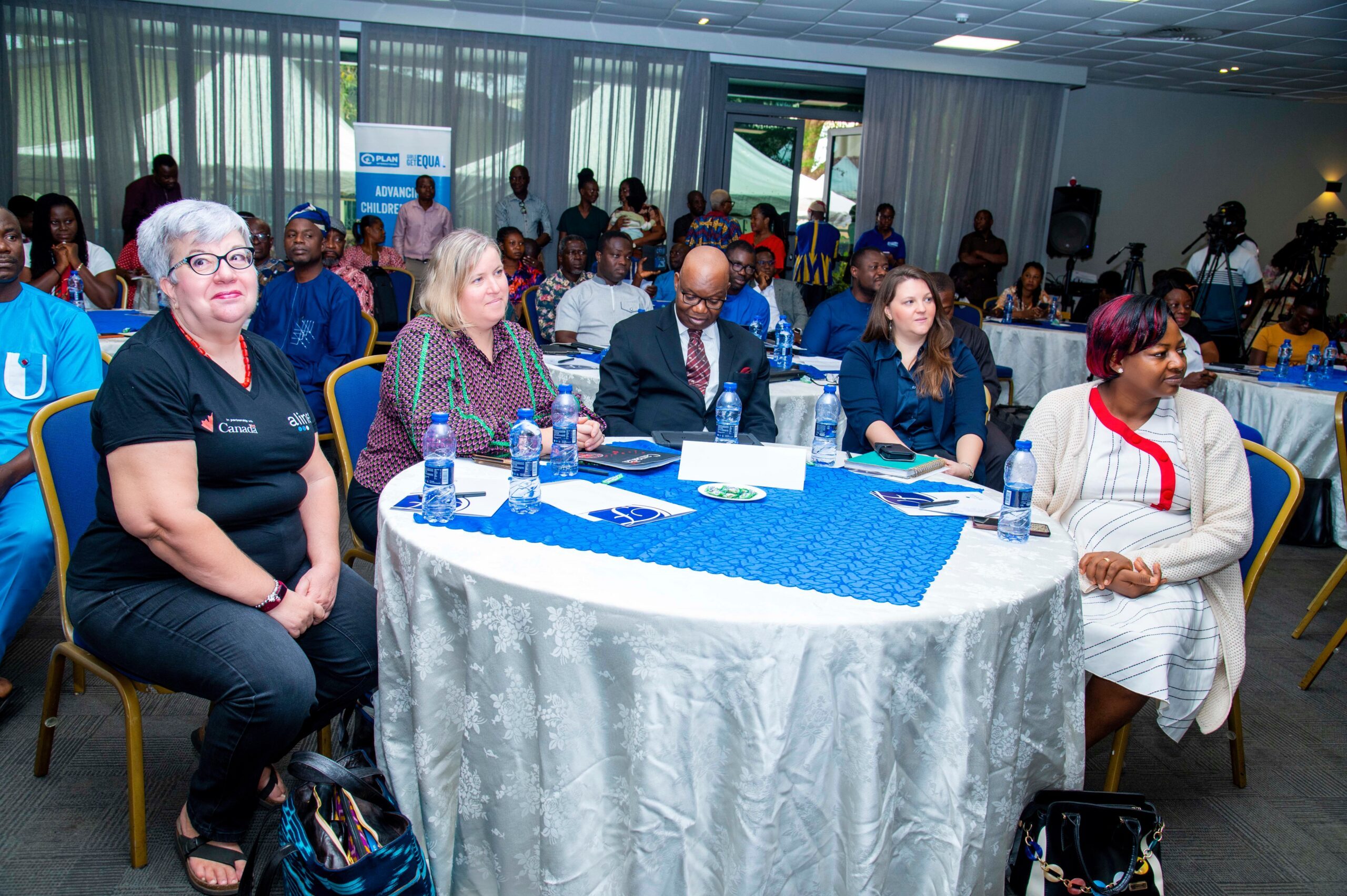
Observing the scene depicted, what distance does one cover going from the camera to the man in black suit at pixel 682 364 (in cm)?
310

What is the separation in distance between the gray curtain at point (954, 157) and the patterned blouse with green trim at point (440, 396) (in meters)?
9.70

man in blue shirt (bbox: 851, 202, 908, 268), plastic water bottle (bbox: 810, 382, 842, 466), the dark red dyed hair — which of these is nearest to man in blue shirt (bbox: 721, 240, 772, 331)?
plastic water bottle (bbox: 810, 382, 842, 466)

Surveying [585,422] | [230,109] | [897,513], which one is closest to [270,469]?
[585,422]

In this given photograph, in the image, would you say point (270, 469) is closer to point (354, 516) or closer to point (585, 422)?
point (354, 516)

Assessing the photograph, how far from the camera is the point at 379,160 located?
9555 millimetres

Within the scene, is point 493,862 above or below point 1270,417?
below

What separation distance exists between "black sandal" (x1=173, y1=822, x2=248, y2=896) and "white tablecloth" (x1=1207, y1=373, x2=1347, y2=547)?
5.09 metres

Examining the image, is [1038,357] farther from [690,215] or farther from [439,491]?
[439,491]

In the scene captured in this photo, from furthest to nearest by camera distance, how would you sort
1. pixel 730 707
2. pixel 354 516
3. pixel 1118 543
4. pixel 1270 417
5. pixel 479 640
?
pixel 1270 417, pixel 354 516, pixel 1118 543, pixel 479 640, pixel 730 707

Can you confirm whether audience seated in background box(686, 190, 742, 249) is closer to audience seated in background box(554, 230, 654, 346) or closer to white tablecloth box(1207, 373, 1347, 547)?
Answer: audience seated in background box(554, 230, 654, 346)

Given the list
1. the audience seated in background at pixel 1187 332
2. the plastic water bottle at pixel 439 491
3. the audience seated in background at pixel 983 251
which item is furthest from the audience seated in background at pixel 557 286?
the audience seated in background at pixel 983 251

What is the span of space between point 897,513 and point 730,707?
0.77 meters

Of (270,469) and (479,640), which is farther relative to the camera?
(270,469)

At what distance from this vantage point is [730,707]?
1414 millimetres
